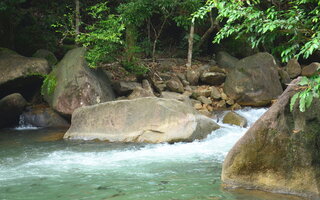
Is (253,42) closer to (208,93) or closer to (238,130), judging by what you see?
(238,130)

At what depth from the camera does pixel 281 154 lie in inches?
202

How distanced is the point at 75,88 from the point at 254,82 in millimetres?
6728

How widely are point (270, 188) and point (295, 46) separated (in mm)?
2178

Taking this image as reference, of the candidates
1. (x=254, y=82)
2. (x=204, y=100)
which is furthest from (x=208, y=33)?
(x=204, y=100)

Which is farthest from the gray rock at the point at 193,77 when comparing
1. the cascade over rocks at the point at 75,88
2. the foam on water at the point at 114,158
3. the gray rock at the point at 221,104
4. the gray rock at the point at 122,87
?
the foam on water at the point at 114,158

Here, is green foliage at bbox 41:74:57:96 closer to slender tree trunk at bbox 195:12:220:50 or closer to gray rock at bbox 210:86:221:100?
gray rock at bbox 210:86:221:100

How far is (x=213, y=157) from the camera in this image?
7.54 m

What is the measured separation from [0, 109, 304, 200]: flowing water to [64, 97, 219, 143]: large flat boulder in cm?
32

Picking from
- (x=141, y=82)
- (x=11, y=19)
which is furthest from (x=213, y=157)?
(x=11, y=19)

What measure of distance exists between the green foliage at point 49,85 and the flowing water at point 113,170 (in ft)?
7.07

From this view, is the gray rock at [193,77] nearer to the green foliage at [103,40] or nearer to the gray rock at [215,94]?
the gray rock at [215,94]

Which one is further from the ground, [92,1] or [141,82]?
[92,1]

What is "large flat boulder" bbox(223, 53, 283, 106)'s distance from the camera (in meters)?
13.7

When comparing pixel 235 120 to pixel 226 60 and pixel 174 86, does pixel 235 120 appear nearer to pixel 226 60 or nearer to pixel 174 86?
pixel 174 86
